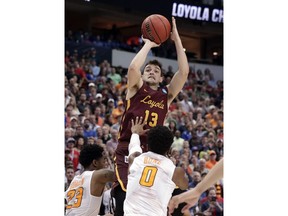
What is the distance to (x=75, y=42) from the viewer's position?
51.0 feet

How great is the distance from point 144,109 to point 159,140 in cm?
95

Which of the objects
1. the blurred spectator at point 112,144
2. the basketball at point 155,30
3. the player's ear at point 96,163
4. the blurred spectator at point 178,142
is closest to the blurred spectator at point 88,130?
the blurred spectator at point 112,144

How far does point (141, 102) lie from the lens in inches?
213

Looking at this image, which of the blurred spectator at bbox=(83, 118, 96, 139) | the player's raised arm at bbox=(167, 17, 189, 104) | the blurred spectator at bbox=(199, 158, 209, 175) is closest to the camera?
the player's raised arm at bbox=(167, 17, 189, 104)

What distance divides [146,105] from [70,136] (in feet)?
15.2

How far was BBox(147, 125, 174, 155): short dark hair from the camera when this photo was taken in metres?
4.45

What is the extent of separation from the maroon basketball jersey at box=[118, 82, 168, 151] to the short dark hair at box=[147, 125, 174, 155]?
2.52 feet

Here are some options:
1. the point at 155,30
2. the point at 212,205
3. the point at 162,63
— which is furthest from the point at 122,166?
the point at 162,63

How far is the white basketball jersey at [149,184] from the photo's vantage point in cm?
445

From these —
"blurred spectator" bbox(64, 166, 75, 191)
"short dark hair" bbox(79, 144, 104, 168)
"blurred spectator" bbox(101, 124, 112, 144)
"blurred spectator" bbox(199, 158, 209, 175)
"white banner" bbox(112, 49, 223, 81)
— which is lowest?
"blurred spectator" bbox(199, 158, 209, 175)

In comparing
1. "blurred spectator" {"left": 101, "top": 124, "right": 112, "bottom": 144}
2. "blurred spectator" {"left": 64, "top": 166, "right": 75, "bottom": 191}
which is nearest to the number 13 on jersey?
"blurred spectator" {"left": 64, "top": 166, "right": 75, "bottom": 191}

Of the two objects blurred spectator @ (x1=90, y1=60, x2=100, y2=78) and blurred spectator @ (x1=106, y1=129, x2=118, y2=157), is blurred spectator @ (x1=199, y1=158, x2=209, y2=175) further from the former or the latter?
blurred spectator @ (x1=90, y1=60, x2=100, y2=78)

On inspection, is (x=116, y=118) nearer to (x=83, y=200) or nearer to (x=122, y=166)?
(x=83, y=200)
